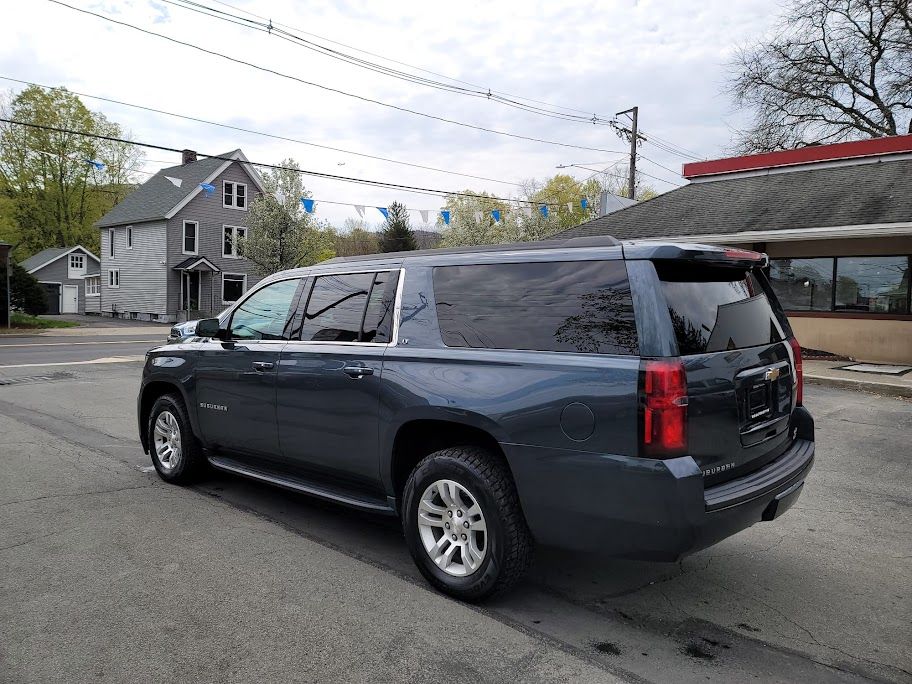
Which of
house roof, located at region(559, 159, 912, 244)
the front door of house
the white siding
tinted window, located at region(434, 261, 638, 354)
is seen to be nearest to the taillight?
tinted window, located at region(434, 261, 638, 354)

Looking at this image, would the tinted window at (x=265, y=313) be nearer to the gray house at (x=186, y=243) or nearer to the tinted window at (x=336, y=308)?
the tinted window at (x=336, y=308)

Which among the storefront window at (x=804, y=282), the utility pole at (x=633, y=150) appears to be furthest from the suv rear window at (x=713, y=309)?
the utility pole at (x=633, y=150)

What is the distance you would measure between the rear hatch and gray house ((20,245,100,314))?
165 feet

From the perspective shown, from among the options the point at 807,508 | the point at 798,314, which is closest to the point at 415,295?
the point at 807,508

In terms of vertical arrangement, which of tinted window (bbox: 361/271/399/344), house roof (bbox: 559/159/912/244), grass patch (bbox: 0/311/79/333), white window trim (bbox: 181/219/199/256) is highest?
white window trim (bbox: 181/219/199/256)

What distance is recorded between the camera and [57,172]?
49438 millimetres

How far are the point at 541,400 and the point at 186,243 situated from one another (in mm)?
39055

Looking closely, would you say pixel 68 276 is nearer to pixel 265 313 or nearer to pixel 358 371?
pixel 265 313

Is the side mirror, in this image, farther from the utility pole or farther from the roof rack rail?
the utility pole

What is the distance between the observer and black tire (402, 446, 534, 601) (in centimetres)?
334

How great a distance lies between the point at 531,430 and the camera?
324cm

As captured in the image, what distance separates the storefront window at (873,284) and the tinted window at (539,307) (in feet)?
A: 47.9

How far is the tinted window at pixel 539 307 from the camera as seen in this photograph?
316 cm

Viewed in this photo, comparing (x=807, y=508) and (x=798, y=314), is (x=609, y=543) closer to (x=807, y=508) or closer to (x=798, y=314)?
(x=807, y=508)
